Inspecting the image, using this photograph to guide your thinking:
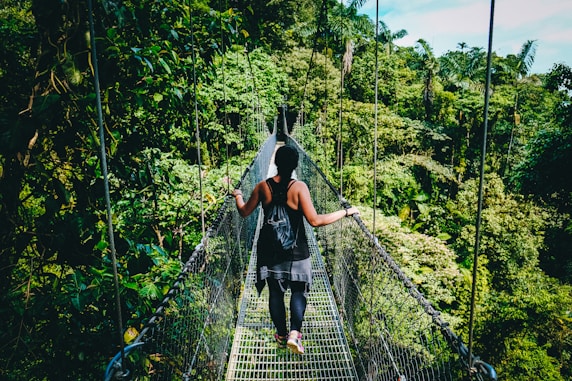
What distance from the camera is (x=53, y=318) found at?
115 centimetres

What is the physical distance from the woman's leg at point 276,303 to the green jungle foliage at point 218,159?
434 millimetres

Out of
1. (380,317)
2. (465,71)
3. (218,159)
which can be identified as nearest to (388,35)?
(465,71)

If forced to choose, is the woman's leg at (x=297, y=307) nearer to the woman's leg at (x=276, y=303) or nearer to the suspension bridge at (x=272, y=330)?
the woman's leg at (x=276, y=303)

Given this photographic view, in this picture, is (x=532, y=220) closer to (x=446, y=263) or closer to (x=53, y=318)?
(x=446, y=263)

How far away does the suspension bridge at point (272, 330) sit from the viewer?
1143 mm

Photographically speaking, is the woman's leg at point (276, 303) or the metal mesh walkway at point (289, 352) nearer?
the woman's leg at point (276, 303)

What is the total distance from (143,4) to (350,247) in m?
1.54

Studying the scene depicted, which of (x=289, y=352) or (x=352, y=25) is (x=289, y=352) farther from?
(x=352, y=25)

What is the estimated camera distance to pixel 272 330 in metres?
2.02

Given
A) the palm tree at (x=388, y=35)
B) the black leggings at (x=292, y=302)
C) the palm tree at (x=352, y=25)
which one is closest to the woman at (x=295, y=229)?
the black leggings at (x=292, y=302)

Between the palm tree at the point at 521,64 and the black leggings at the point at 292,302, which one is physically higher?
the palm tree at the point at 521,64

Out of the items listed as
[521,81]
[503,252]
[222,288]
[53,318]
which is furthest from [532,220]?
[53,318]

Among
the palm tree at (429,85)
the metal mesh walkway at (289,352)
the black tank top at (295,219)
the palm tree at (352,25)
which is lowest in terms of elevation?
the metal mesh walkway at (289,352)

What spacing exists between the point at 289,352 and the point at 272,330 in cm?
19
